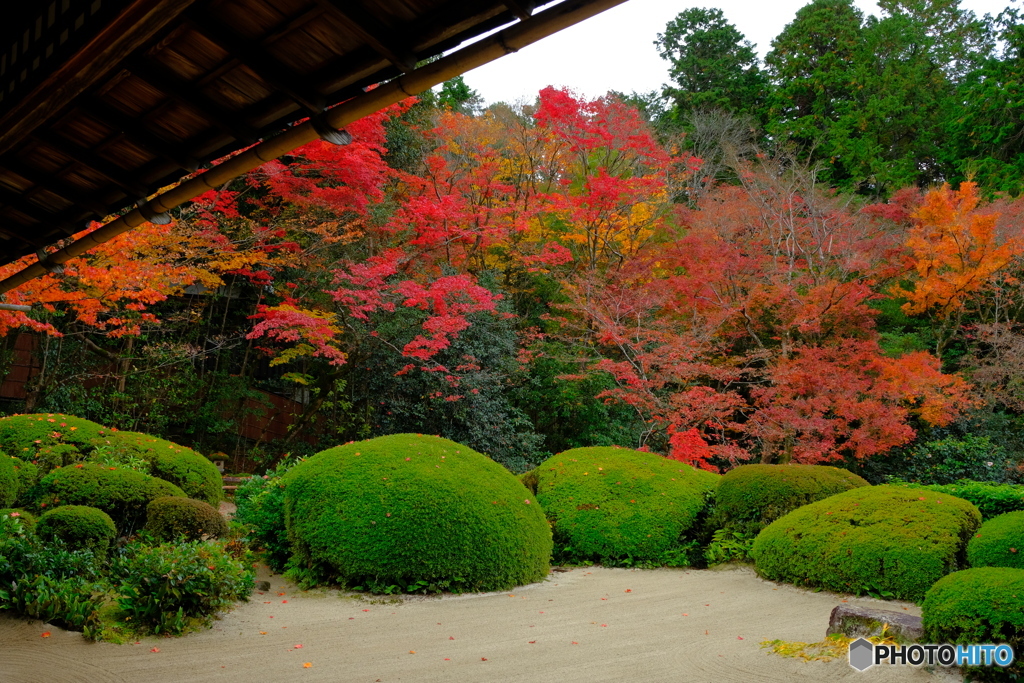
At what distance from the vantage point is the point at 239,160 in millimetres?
2672

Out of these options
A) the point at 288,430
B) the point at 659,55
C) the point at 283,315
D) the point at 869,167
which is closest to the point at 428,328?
the point at 283,315

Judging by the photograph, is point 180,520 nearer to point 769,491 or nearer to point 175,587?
point 175,587

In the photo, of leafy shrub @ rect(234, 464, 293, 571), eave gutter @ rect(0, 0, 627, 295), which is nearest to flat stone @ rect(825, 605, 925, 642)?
eave gutter @ rect(0, 0, 627, 295)

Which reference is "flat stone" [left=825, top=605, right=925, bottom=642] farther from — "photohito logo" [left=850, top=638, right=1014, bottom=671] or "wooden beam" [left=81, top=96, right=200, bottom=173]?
"wooden beam" [left=81, top=96, right=200, bottom=173]

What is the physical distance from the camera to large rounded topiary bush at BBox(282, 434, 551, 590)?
6227 millimetres

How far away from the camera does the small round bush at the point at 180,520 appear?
6.32 metres

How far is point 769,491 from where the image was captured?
8.00 metres

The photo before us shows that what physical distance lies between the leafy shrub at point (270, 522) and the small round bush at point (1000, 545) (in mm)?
5953

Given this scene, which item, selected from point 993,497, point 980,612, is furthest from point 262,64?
point 993,497

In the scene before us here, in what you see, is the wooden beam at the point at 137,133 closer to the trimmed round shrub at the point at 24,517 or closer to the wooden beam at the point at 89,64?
the wooden beam at the point at 89,64

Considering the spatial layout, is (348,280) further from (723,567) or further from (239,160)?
(239,160)

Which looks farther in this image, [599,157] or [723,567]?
[599,157]

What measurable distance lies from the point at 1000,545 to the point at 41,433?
29.8ft

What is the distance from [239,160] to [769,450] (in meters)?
10.7
